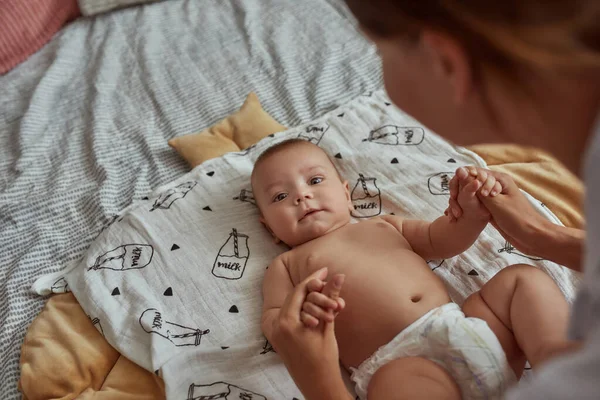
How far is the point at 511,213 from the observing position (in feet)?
3.50

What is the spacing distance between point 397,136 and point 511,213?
1.45 feet

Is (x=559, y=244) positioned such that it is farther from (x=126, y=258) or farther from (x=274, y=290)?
(x=126, y=258)

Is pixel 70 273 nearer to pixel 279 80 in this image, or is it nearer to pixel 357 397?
pixel 357 397

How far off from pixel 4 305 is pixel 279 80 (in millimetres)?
961

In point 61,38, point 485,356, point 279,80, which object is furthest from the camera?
point 61,38

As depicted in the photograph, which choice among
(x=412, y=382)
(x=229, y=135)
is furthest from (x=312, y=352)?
(x=229, y=135)

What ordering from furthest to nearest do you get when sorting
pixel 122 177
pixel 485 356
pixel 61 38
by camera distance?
pixel 61 38
pixel 122 177
pixel 485 356

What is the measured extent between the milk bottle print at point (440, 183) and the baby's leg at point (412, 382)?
0.46 m


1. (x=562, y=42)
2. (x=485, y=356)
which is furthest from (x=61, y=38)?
(x=562, y=42)

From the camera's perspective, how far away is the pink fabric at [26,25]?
1895mm

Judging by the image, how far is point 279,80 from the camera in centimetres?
175

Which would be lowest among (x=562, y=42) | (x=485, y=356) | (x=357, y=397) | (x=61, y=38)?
(x=357, y=397)

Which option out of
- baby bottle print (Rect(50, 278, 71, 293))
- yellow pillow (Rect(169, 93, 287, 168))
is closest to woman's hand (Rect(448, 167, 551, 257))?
yellow pillow (Rect(169, 93, 287, 168))

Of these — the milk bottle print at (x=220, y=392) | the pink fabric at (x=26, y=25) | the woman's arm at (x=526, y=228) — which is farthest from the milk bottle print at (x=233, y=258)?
the pink fabric at (x=26, y=25)
